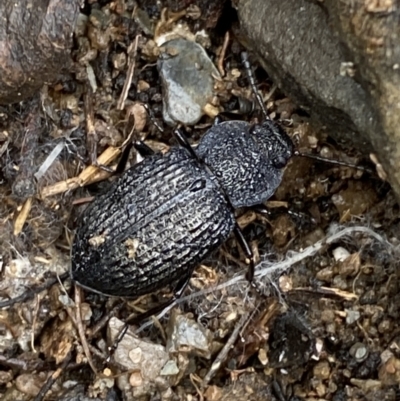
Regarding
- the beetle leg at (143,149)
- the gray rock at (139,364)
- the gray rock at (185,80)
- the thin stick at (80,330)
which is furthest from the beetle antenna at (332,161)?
the thin stick at (80,330)

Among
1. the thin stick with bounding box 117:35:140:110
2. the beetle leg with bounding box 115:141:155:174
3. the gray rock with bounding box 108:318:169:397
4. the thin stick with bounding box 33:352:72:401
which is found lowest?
the thin stick with bounding box 33:352:72:401

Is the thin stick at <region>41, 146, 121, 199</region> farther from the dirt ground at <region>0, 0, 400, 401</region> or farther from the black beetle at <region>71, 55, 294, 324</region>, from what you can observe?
the black beetle at <region>71, 55, 294, 324</region>

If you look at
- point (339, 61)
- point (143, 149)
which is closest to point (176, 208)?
point (143, 149)

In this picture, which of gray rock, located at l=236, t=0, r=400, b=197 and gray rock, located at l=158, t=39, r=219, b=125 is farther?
gray rock, located at l=158, t=39, r=219, b=125

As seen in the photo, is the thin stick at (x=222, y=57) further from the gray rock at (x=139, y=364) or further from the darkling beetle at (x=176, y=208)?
the gray rock at (x=139, y=364)

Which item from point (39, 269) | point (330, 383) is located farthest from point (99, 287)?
point (330, 383)

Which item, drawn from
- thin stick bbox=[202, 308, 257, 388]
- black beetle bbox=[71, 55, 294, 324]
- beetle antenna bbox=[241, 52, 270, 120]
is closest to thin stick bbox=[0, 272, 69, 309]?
black beetle bbox=[71, 55, 294, 324]

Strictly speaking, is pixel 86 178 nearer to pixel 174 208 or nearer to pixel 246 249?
pixel 174 208
